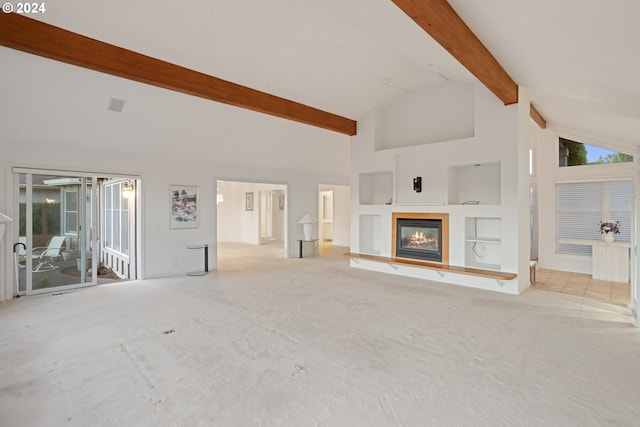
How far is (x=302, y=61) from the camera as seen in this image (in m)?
4.99

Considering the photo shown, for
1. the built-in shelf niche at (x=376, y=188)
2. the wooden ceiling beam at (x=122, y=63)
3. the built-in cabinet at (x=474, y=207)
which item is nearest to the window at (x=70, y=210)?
the wooden ceiling beam at (x=122, y=63)

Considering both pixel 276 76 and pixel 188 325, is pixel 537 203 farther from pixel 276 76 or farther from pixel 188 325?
pixel 188 325

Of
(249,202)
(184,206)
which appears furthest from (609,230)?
(249,202)

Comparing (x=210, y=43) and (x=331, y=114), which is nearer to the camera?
(x=210, y=43)

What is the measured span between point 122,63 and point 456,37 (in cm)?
379

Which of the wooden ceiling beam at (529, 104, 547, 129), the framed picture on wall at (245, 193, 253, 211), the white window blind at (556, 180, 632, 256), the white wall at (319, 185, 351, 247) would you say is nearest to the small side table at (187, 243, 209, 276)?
the framed picture on wall at (245, 193, 253, 211)

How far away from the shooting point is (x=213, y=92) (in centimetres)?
489

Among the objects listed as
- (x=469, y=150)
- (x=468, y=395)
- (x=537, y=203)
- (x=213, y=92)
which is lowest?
(x=468, y=395)

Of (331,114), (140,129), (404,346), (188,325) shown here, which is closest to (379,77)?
(331,114)

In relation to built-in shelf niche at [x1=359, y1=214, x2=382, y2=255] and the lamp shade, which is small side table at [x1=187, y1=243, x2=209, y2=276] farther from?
built-in shelf niche at [x1=359, y1=214, x2=382, y2=255]

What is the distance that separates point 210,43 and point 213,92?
2.61 feet

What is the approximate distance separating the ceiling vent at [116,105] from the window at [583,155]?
8.21 m

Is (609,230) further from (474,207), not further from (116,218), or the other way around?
(116,218)

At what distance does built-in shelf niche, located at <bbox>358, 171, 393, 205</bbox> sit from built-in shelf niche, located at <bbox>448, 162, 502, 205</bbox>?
1.41 metres
